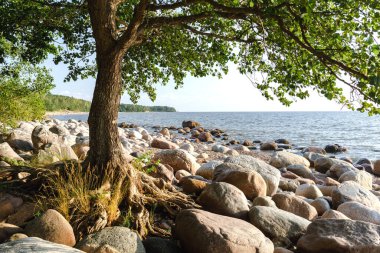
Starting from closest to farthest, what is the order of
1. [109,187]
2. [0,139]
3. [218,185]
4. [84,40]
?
[109,187]
[218,185]
[84,40]
[0,139]

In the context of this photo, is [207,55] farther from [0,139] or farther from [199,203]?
[0,139]

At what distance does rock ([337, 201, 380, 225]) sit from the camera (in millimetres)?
8289

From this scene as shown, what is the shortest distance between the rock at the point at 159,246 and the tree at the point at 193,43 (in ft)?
5.11

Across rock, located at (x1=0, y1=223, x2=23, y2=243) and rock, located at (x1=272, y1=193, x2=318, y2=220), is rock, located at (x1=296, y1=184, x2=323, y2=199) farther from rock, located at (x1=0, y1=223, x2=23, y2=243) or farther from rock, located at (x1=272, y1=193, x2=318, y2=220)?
rock, located at (x1=0, y1=223, x2=23, y2=243)

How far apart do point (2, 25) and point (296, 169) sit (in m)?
12.1

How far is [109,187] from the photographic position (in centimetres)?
662

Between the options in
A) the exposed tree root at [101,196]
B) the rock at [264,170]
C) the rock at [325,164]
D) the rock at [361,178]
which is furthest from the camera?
the rock at [325,164]

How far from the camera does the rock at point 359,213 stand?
8289 mm

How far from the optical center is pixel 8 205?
640 cm

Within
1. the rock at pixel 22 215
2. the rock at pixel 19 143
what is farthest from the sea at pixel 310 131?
the rock at pixel 22 215

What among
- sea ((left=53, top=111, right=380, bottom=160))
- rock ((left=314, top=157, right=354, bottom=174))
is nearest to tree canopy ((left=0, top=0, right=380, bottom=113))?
rock ((left=314, top=157, right=354, bottom=174))

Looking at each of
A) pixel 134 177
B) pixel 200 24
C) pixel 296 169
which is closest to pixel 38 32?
pixel 200 24

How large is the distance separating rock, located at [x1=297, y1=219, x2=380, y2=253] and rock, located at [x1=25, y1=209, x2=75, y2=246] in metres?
Result: 3.79

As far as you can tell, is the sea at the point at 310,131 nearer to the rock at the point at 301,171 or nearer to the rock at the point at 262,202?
the rock at the point at 301,171
